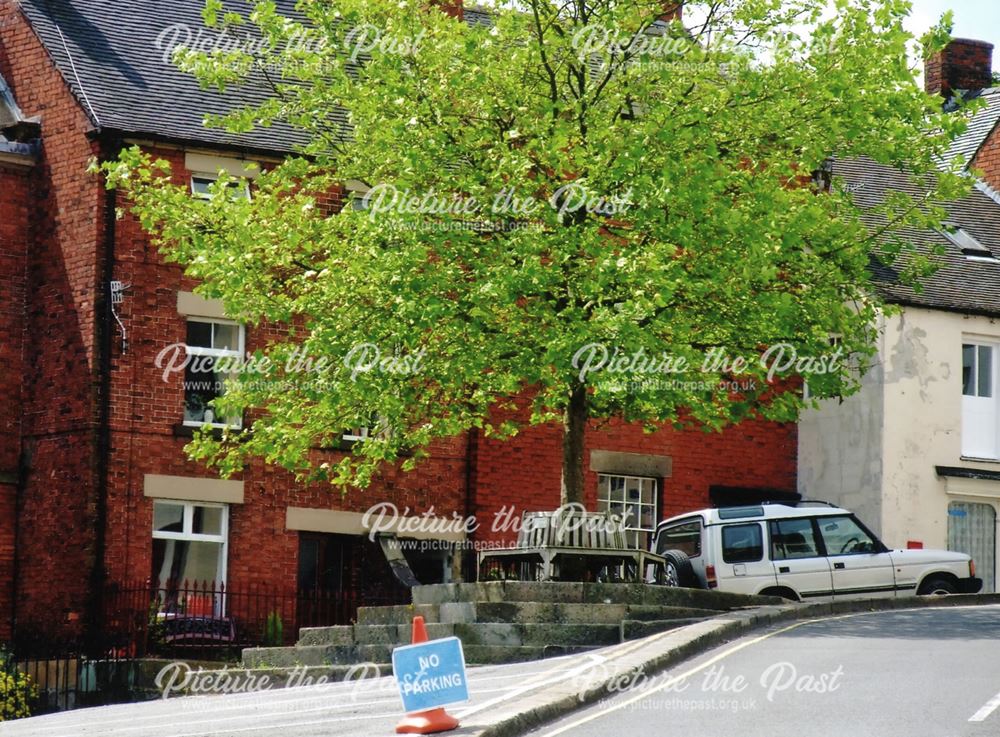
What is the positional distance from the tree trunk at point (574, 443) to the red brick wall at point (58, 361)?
827 centimetres

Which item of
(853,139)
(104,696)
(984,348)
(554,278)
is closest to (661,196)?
(554,278)

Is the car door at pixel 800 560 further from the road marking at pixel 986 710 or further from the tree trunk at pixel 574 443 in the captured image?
the road marking at pixel 986 710

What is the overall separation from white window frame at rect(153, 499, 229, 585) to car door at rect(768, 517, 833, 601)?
885 centimetres

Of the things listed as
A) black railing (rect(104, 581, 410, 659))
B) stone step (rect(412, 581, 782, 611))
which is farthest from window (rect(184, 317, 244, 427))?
stone step (rect(412, 581, 782, 611))

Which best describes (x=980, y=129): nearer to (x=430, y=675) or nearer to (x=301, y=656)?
(x=301, y=656)

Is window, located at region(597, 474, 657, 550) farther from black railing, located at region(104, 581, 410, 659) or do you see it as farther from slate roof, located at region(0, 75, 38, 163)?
slate roof, located at region(0, 75, 38, 163)

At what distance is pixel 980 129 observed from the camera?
123 ft

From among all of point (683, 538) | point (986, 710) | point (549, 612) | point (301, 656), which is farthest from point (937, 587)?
point (986, 710)

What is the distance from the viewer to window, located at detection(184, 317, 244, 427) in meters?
28.0

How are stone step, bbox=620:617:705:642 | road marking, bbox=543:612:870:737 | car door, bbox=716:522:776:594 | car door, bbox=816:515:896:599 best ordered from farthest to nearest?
car door, bbox=716:522:776:594 < car door, bbox=816:515:896:599 < stone step, bbox=620:617:705:642 < road marking, bbox=543:612:870:737

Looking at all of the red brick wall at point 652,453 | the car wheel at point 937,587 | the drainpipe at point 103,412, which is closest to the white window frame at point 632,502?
the red brick wall at point 652,453

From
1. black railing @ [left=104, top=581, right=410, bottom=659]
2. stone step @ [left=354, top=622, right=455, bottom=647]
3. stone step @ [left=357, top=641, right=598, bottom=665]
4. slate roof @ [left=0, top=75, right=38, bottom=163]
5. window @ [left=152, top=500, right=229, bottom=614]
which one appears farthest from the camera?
slate roof @ [left=0, top=75, right=38, bottom=163]

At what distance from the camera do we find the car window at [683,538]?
2591 centimetres

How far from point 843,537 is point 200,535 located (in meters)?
10.2
